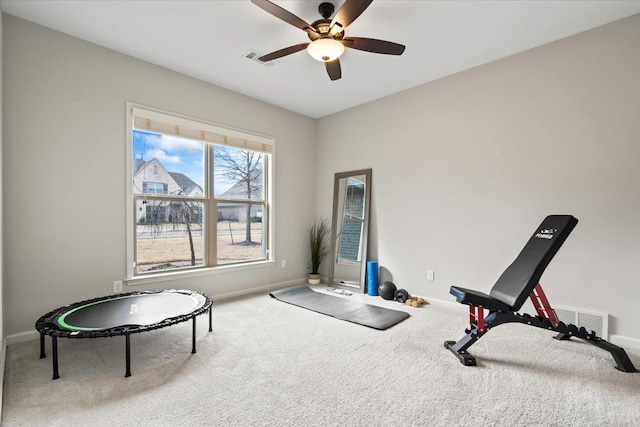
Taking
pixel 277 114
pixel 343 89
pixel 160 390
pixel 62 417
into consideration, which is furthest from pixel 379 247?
pixel 62 417

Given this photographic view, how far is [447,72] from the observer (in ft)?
11.5

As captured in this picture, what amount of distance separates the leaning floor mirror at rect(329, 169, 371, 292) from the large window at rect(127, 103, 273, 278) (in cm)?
107

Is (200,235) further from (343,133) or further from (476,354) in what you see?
(476,354)

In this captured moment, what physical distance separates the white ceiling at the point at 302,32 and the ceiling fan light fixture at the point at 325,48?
30 cm

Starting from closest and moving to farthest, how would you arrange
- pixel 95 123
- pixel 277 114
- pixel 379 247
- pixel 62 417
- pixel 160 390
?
pixel 62 417 → pixel 160 390 → pixel 95 123 → pixel 379 247 → pixel 277 114

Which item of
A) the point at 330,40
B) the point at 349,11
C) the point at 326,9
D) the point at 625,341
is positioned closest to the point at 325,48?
the point at 330,40

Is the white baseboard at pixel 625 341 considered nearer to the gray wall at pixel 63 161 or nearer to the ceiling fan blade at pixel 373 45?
the ceiling fan blade at pixel 373 45

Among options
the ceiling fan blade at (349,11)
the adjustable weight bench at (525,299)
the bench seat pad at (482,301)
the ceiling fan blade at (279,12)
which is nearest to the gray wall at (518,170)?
the adjustable weight bench at (525,299)

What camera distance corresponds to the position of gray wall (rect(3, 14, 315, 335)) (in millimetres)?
2527

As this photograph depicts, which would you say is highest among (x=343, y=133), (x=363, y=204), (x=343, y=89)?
(x=343, y=89)

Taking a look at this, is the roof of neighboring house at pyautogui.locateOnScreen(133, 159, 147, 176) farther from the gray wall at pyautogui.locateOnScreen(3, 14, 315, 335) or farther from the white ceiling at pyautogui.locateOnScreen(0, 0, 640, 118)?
the white ceiling at pyautogui.locateOnScreen(0, 0, 640, 118)

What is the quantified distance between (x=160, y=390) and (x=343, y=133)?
3.99 metres

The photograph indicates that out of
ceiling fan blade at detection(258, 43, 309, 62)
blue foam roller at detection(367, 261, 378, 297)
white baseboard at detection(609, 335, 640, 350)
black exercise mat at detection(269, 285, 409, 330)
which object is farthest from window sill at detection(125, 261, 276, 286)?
white baseboard at detection(609, 335, 640, 350)

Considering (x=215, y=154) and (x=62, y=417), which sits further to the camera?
(x=215, y=154)
